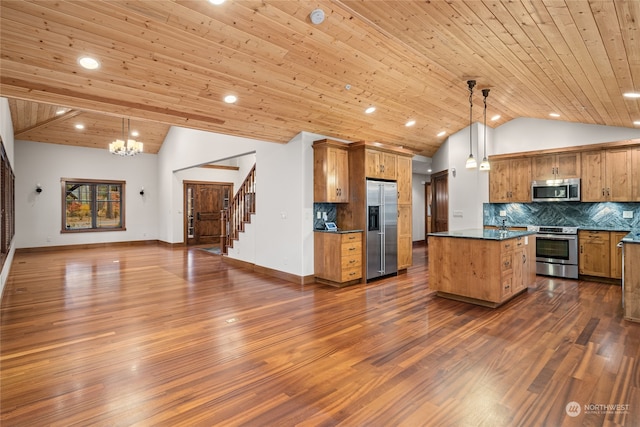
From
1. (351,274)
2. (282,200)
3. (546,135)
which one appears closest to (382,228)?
(351,274)

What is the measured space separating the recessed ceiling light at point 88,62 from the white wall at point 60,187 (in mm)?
8293

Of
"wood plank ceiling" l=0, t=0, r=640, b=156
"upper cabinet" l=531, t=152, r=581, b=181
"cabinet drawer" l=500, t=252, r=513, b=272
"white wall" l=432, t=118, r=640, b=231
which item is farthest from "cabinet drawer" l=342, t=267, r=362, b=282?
"upper cabinet" l=531, t=152, r=581, b=181

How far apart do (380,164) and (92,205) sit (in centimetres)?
942

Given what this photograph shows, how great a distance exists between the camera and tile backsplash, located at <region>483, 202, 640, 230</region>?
595 centimetres

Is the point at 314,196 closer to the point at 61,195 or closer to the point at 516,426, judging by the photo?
the point at 516,426

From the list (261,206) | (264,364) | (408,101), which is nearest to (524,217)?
(408,101)

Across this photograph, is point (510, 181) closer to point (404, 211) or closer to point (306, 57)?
point (404, 211)

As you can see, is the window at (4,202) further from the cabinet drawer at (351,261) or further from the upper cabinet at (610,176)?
the upper cabinet at (610,176)

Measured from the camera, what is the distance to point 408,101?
18.3ft

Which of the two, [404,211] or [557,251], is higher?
[404,211]

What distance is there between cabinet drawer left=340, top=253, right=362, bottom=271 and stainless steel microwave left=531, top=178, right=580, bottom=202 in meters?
3.83

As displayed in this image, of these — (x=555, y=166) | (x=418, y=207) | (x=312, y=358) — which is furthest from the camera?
(x=418, y=207)

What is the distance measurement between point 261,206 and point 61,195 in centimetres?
719

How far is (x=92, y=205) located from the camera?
414 inches
